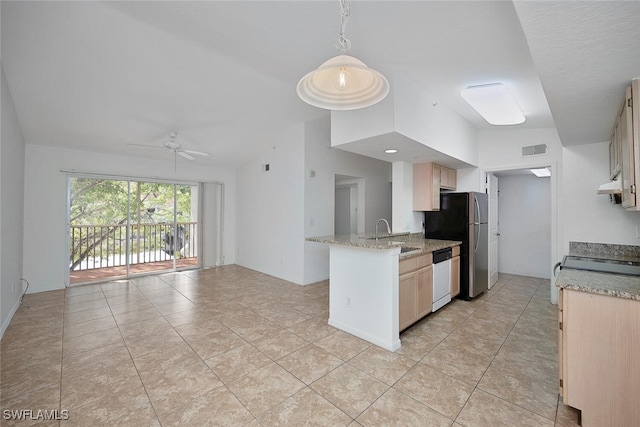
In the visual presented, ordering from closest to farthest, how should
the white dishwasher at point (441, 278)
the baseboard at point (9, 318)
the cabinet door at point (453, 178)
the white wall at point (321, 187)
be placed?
the baseboard at point (9, 318) → the white dishwasher at point (441, 278) → the cabinet door at point (453, 178) → the white wall at point (321, 187)

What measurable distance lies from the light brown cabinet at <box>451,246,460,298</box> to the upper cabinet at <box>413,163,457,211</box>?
0.73 metres

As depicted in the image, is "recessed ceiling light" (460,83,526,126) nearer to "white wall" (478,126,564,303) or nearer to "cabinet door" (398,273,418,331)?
"white wall" (478,126,564,303)

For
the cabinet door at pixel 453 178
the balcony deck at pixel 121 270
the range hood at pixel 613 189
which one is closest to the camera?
the range hood at pixel 613 189

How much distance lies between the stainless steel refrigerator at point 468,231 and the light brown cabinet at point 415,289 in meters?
1.04

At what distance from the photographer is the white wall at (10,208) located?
2799 millimetres

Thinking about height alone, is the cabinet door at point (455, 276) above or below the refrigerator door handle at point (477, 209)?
below

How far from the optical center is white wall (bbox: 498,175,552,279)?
5250 mm

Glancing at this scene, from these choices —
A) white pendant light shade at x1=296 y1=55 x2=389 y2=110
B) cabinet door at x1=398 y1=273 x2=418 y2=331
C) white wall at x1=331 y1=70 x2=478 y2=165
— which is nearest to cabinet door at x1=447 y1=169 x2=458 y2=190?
white wall at x1=331 y1=70 x2=478 y2=165

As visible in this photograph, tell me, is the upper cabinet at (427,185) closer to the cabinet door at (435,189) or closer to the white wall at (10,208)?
the cabinet door at (435,189)

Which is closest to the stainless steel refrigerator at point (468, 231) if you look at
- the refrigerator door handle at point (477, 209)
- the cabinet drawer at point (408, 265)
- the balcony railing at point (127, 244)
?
the refrigerator door handle at point (477, 209)

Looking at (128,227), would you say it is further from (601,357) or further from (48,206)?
(601,357)

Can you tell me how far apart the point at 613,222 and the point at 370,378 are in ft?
10.9

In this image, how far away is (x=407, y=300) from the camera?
2.83m

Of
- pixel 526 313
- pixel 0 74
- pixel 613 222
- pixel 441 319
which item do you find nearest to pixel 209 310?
pixel 441 319
